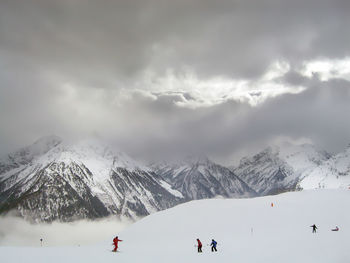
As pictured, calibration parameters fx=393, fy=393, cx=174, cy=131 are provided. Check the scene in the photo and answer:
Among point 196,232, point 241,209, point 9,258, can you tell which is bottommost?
point 9,258

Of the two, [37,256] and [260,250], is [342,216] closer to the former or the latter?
[260,250]

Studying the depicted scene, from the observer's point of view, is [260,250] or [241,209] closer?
[260,250]

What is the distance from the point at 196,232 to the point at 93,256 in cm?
3310

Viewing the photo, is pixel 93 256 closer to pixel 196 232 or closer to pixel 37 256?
pixel 37 256

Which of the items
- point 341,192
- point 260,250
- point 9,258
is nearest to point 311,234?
point 260,250

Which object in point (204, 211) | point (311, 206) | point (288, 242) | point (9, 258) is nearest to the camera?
point (9, 258)

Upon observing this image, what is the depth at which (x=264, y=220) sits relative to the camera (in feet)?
247

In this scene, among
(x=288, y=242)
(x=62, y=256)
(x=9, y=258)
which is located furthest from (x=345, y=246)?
(x=9, y=258)

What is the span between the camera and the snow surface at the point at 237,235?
4466 centimetres

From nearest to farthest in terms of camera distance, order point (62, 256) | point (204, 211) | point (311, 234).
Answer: point (62, 256), point (311, 234), point (204, 211)

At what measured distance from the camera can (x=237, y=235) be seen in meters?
67.3

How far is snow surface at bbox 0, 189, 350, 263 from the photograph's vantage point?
1758 inches

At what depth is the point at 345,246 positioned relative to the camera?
51.2 meters

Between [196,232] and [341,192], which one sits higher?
[341,192]
